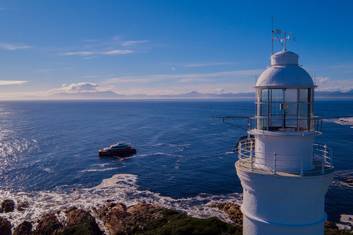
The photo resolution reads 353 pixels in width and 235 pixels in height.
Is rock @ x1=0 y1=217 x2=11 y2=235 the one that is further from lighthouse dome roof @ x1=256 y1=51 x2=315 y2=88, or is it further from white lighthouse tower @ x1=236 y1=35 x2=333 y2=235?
lighthouse dome roof @ x1=256 y1=51 x2=315 y2=88

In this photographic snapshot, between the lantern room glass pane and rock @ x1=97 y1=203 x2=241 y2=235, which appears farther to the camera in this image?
rock @ x1=97 y1=203 x2=241 y2=235

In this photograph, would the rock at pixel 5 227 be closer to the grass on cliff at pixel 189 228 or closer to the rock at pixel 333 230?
the grass on cliff at pixel 189 228

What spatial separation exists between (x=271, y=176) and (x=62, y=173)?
45810 mm

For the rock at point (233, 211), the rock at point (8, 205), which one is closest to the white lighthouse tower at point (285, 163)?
the rock at point (233, 211)

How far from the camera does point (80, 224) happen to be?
30.2 m

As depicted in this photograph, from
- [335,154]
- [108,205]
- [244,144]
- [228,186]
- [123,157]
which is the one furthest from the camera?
[123,157]

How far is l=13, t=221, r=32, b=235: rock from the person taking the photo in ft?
98.7

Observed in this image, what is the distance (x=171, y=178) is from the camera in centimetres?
4662

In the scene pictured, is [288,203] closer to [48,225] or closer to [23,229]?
[48,225]

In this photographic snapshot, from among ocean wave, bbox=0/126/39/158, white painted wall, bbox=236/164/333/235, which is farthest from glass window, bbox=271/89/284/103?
ocean wave, bbox=0/126/39/158

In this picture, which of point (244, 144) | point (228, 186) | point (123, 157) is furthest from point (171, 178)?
point (244, 144)

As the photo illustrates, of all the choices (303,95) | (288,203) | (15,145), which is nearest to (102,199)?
(288,203)

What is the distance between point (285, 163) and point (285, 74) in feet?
7.07

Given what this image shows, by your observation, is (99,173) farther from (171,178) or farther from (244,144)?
(244,144)
